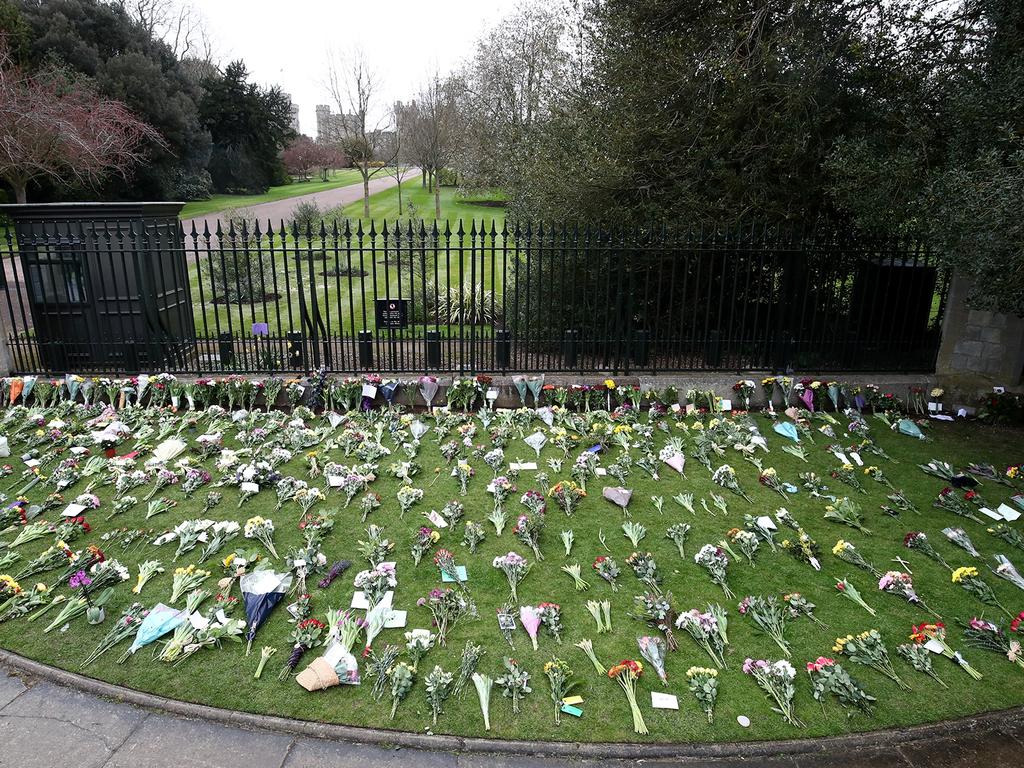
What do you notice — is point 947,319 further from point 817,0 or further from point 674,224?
A: point 817,0

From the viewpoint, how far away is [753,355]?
878 centimetres

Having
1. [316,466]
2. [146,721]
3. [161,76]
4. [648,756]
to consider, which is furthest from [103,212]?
[161,76]

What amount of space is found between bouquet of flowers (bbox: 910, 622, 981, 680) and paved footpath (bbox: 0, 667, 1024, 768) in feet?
1.38

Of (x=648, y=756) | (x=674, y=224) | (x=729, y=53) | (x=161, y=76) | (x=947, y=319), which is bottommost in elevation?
(x=648, y=756)

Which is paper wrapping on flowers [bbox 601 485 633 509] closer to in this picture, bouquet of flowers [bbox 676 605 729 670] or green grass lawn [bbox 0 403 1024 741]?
green grass lawn [bbox 0 403 1024 741]

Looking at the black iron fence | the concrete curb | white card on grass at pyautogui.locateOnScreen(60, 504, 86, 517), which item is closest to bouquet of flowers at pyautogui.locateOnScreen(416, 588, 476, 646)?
the concrete curb

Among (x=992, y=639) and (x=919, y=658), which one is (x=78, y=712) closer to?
(x=919, y=658)

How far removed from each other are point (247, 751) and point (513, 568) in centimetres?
197

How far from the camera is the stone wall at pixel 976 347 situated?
25.8ft

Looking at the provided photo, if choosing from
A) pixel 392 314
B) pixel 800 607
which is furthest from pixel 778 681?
pixel 392 314

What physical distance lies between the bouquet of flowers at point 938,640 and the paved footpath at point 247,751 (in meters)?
0.42

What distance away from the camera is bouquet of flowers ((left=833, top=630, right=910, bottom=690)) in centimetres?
381

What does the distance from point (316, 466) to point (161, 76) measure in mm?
29894

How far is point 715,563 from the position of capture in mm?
4680
